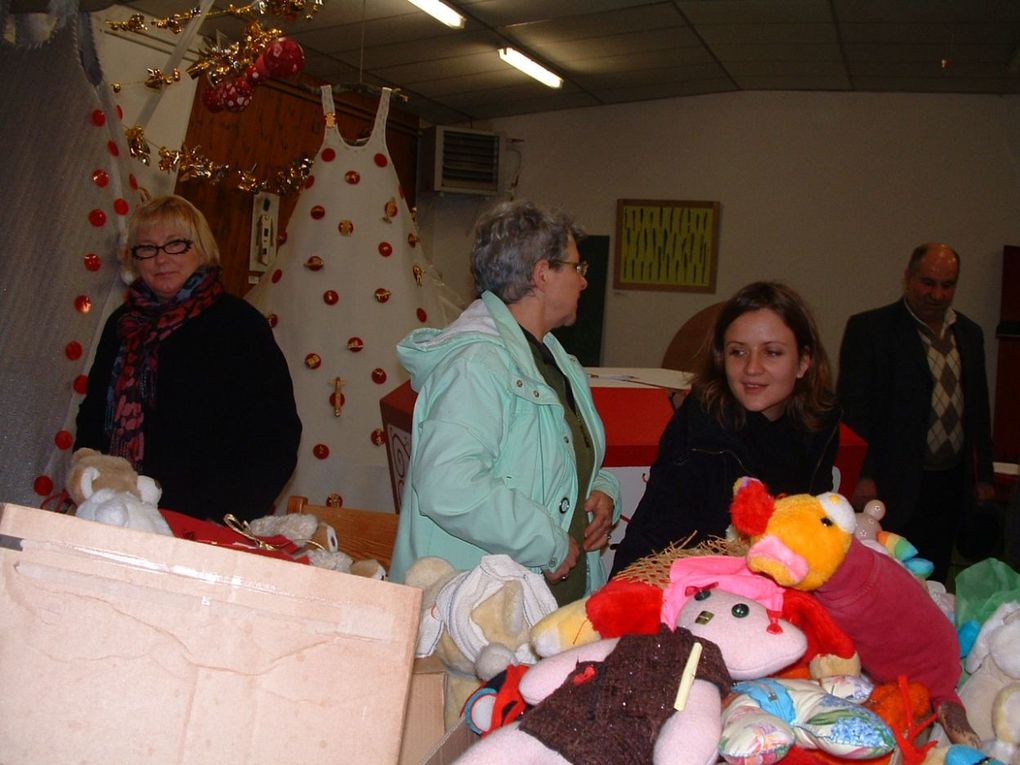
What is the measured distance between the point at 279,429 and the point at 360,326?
1.14 metres

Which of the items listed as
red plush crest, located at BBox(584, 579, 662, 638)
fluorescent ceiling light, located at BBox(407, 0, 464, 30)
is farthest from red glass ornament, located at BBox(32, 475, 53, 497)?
fluorescent ceiling light, located at BBox(407, 0, 464, 30)

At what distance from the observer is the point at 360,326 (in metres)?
2.85

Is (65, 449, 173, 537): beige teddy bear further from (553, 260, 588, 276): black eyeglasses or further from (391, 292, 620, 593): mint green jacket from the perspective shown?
(553, 260, 588, 276): black eyeglasses

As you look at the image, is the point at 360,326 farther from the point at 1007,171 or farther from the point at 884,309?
the point at 1007,171

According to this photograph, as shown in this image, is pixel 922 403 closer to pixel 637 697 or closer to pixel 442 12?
pixel 637 697

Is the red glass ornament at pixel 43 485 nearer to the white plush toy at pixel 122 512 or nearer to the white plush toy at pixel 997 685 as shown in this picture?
the white plush toy at pixel 122 512

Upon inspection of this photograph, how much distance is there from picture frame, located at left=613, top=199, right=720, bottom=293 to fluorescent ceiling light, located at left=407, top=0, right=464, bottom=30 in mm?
2454

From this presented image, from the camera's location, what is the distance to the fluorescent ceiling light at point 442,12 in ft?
13.8

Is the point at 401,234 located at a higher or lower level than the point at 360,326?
higher

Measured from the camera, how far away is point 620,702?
64cm

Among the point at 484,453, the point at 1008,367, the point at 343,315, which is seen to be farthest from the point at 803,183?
the point at 484,453

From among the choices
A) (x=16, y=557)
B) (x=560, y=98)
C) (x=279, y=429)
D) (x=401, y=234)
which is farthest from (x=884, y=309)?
(x=560, y=98)

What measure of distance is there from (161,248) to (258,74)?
760 mm

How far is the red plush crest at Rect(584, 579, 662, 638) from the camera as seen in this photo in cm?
79
